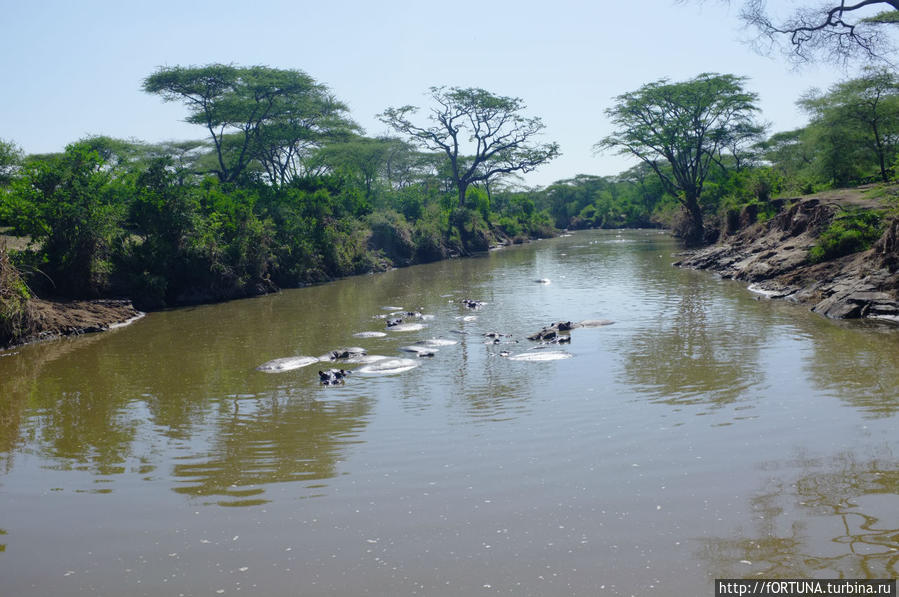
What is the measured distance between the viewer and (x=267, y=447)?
7.27 meters

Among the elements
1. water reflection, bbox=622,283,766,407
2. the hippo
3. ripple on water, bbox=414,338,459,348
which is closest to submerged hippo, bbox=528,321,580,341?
water reflection, bbox=622,283,766,407

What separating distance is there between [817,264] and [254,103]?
2414 cm

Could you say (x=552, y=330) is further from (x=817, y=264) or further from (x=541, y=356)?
(x=817, y=264)

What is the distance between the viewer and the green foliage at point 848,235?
56.3 ft

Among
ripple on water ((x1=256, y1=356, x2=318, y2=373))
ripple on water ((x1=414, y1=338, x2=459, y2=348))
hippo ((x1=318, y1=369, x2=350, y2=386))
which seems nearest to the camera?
hippo ((x1=318, y1=369, x2=350, y2=386))

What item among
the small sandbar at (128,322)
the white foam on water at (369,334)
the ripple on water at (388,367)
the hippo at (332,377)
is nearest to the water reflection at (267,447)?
the hippo at (332,377)

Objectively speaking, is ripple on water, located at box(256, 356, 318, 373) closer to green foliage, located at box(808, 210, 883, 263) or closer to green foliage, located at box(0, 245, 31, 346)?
green foliage, located at box(0, 245, 31, 346)

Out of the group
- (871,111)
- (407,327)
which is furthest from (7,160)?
(871,111)

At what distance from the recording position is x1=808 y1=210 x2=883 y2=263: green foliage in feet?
56.3

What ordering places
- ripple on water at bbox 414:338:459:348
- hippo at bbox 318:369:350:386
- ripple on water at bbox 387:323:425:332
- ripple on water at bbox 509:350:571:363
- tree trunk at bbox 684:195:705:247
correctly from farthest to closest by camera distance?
tree trunk at bbox 684:195:705:247 → ripple on water at bbox 387:323:425:332 → ripple on water at bbox 414:338:459:348 → ripple on water at bbox 509:350:571:363 → hippo at bbox 318:369:350:386

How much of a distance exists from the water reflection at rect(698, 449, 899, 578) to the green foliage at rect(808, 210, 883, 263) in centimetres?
1341

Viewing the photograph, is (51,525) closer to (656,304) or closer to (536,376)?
(536,376)

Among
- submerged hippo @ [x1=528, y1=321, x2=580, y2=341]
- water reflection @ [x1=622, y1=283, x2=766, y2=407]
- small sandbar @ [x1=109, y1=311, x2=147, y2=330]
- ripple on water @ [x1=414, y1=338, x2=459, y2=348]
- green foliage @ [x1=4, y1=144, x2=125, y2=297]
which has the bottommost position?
water reflection @ [x1=622, y1=283, x2=766, y2=407]

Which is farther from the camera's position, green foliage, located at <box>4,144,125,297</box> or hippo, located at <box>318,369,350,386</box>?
green foliage, located at <box>4,144,125,297</box>
